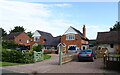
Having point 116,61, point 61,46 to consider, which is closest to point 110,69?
point 116,61

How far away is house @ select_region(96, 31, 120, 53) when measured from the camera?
3228cm

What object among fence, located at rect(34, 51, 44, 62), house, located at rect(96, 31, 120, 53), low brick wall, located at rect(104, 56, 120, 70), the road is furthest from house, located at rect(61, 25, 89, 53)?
low brick wall, located at rect(104, 56, 120, 70)

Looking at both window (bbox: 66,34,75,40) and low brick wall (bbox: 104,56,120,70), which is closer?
low brick wall (bbox: 104,56,120,70)

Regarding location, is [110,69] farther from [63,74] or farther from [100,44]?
[100,44]

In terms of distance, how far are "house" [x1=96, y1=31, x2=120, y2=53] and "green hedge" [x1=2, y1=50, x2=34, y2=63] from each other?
20176 mm

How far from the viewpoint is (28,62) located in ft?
50.4

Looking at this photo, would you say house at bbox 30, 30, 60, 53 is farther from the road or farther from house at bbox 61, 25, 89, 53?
the road

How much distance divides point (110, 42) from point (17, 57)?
2388 cm

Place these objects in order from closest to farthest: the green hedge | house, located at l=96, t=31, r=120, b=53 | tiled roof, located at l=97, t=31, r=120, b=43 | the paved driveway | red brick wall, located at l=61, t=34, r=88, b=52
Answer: the paved driveway < the green hedge < house, located at l=96, t=31, r=120, b=53 < tiled roof, located at l=97, t=31, r=120, b=43 < red brick wall, located at l=61, t=34, r=88, b=52

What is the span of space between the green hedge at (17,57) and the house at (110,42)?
794 inches

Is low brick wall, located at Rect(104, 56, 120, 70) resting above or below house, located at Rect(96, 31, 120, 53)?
below

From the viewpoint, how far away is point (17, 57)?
1595 centimetres

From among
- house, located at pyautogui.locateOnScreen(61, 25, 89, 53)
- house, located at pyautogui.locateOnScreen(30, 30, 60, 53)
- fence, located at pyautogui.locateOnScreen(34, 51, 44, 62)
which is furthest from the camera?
house, located at pyautogui.locateOnScreen(30, 30, 60, 53)

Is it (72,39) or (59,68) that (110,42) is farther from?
(59,68)
